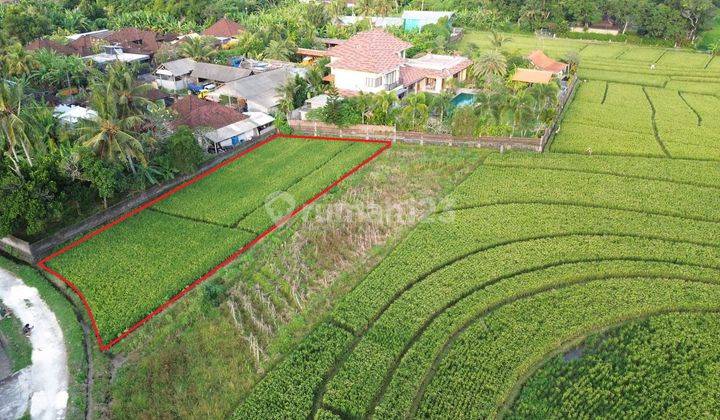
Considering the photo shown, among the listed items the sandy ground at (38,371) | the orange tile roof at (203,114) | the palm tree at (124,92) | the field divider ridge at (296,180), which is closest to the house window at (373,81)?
the field divider ridge at (296,180)

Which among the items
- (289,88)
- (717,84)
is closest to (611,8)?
(717,84)

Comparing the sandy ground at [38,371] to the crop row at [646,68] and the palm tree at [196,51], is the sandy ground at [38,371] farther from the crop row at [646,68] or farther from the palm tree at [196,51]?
the crop row at [646,68]

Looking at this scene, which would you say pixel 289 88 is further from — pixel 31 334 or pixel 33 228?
pixel 31 334

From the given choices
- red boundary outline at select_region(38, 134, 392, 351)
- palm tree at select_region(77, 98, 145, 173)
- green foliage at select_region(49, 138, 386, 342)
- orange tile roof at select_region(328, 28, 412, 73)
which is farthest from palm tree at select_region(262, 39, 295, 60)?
palm tree at select_region(77, 98, 145, 173)

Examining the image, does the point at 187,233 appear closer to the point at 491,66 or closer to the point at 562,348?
the point at 562,348

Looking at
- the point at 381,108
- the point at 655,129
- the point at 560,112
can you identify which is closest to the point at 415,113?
the point at 381,108

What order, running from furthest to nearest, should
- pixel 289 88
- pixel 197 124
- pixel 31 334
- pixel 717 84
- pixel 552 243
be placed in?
pixel 717 84 < pixel 289 88 < pixel 197 124 < pixel 552 243 < pixel 31 334
